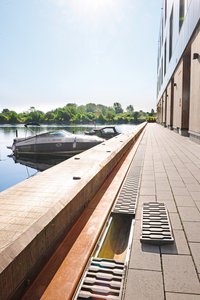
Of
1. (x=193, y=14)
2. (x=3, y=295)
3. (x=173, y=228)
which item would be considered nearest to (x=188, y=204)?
(x=173, y=228)

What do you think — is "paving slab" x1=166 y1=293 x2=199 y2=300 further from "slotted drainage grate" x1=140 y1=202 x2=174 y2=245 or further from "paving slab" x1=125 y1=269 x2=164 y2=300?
"slotted drainage grate" x1=140 y1=202 x2=174 y2=245

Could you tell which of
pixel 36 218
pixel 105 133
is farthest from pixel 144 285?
pixel 105 133

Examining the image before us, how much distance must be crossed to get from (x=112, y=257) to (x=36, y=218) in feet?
2.60

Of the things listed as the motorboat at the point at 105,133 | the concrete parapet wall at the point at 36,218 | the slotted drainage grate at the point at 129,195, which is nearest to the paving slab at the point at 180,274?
the concrete parapet wall at the point at 36,218

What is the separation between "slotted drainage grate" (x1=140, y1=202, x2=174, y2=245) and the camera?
249 cm

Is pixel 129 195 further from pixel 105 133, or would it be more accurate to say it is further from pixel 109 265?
pixel 105 133

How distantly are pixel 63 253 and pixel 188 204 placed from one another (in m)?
1.97

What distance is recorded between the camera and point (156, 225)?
2.85 metres

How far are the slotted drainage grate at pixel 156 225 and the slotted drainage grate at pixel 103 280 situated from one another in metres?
0.49

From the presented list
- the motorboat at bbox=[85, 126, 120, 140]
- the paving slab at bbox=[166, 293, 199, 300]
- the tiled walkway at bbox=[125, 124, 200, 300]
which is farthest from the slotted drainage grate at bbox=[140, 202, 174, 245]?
the motorboat at bbox=[85, 126, 120, 140]

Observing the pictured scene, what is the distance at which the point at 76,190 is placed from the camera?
9.80 ft

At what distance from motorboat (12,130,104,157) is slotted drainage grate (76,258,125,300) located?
51.1 feet

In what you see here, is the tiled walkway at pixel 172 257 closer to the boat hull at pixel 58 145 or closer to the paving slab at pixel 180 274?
the paving slab at pixel 180 274

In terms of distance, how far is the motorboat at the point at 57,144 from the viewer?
696 inches
